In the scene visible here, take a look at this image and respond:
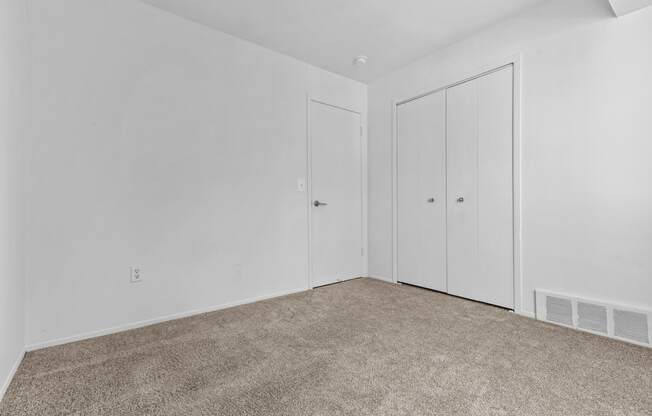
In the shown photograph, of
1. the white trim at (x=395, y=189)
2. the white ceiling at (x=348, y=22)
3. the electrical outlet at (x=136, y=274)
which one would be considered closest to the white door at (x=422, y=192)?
the white trim at (x=395, y=189)

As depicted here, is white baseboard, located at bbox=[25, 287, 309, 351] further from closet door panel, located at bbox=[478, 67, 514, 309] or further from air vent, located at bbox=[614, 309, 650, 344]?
air vent, located at bbox=[614, 309, 650, 344]

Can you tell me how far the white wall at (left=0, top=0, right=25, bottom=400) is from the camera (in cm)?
145

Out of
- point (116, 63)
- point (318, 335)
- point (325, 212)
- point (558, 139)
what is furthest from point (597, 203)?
point (116, 63)

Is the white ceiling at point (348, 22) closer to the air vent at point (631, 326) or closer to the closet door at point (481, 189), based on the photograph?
the closet door at point (481, 189)

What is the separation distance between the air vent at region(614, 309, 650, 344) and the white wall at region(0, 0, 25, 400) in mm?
3392

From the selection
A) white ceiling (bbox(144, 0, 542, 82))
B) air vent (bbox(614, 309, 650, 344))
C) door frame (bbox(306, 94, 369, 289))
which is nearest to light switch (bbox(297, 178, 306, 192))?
door frame (bbox(306, 94, 369, 289))

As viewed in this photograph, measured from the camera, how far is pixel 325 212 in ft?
11.4

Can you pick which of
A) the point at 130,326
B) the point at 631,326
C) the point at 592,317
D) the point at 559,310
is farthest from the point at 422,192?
the point at 130,326

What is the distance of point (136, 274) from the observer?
225 cm

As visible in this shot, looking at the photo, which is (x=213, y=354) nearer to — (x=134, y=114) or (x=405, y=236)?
(x=134, y=114)

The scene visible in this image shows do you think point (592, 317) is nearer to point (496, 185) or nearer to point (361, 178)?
point (496, 185)

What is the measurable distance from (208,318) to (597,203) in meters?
2.92

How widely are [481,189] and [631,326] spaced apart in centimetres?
133

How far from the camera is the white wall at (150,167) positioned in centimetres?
196
